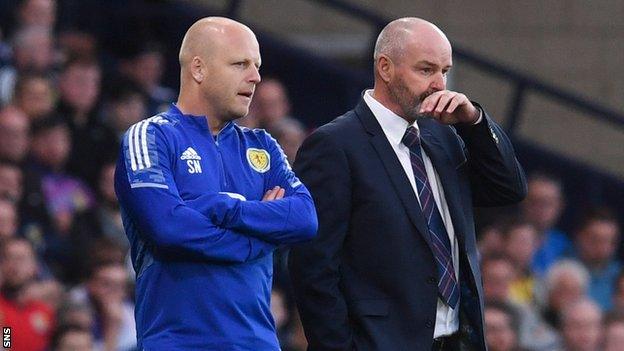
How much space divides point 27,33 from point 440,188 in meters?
4.31

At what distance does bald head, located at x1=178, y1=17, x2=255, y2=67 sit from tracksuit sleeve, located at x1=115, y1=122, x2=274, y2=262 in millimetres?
309

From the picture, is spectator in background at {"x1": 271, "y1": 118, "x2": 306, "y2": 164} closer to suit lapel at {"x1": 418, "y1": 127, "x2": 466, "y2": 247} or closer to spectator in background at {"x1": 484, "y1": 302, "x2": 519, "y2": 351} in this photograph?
spectator in background at {"x1": 484, "y1": 302, "x2": 519, "y2": 351}

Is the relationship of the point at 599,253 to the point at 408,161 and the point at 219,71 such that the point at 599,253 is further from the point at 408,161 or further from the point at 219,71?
the point at 219,71

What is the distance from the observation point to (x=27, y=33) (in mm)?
9273

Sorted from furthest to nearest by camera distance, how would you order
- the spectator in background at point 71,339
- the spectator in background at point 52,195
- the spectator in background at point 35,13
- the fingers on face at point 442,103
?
the spectator in background at point 35,13
the spectator in background at point 52,195
the spectator in background at point 71,339
the fingers on face at point 442,103

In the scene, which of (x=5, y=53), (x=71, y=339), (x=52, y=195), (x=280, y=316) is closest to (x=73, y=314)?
(x=71, y=339)

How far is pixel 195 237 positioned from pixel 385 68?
1.14 m

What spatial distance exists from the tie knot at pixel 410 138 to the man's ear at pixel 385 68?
0.20m

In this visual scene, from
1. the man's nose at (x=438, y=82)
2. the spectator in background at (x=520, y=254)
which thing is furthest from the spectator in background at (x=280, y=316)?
the man's nose at (x=438, y=82)

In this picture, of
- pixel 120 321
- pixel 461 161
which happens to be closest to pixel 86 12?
pixel 120 321

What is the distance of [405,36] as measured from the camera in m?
5.50

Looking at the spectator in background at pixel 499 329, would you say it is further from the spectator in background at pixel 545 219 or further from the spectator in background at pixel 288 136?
the spectator in background at pixel 288 136

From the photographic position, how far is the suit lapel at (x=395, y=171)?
546 centimetres

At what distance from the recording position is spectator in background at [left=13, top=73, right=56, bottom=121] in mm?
8930
